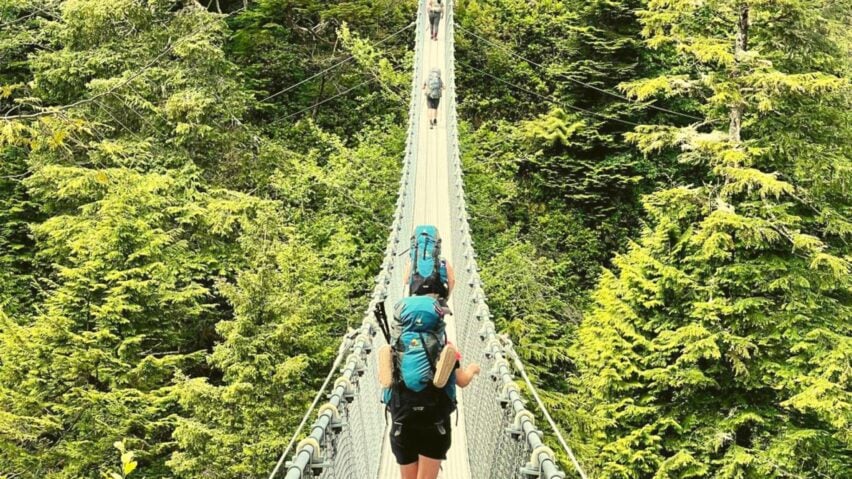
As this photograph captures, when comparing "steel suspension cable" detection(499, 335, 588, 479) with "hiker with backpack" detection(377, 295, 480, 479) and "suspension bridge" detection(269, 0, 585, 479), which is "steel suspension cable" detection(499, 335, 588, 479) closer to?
"suspension bridge" detection(269, 0, 585, 479)

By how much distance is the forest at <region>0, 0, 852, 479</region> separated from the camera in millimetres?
6352

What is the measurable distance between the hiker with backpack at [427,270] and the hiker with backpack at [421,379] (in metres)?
0.70

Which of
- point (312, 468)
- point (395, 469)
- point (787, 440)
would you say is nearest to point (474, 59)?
point (787, 440)

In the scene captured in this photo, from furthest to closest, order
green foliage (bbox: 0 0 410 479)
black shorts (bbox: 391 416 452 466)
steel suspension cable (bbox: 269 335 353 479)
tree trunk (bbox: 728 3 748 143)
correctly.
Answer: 1. tree trunk (bbox: 728 3 748 143)
2. green foliage (bbox: 0 0 410 479)
3. black shorts (bbox: 391 416 452 466)
4. steel suspension cable (bbox: 269 335 353 479)

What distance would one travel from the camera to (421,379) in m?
2.38

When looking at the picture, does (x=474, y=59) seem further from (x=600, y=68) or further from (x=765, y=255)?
(x=765, y=255)

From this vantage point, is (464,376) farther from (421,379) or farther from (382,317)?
(382,317)

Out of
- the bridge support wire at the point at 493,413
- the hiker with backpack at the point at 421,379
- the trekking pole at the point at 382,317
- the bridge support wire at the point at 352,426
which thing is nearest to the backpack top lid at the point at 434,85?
the bridge support wire at the point at 493,413

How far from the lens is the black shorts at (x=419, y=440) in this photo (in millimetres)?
2477

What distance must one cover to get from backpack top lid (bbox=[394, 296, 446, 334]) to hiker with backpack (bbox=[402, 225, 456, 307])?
78 cm

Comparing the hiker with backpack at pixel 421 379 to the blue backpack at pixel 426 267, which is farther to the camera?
the blue backpack at pixel 426 267

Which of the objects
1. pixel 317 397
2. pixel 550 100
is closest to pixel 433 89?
pixel 550 100

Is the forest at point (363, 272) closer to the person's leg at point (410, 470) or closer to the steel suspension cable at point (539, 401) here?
the steel suspension cable at point (539, 401)

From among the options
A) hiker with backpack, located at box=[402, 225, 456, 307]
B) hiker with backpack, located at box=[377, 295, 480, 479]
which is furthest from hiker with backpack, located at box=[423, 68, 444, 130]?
hiker with backpack, located at box=[377, 295, 480, 479]
